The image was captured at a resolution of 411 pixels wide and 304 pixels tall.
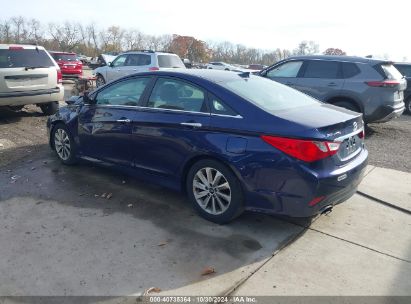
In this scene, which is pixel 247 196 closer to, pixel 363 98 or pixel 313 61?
pixel 363 98

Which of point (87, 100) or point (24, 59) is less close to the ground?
point (24, 59)

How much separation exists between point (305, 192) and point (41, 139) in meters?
5.72

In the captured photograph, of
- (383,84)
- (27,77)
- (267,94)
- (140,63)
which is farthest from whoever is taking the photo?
(140,63)

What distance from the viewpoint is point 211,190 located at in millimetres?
4051

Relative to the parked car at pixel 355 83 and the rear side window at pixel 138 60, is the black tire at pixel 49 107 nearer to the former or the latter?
the rear side window at pixel 138 60

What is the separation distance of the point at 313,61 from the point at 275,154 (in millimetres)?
6074

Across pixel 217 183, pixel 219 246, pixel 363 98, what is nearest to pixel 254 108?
pixel 217 183

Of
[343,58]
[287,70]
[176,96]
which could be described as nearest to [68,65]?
[287,70]

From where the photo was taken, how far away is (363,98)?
8242mm

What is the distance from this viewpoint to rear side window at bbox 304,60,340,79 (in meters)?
8.66

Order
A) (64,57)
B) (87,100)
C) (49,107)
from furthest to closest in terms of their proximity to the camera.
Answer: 1. (64,57)
2. (49,107)
3. (87,100)

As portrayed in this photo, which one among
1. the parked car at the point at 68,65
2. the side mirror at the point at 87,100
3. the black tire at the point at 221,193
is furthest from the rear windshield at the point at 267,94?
the parked car at the point at 68,65

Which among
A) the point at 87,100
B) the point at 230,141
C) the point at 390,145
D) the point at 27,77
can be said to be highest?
the point at 27,77

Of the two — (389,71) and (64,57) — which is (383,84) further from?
(64,57)
